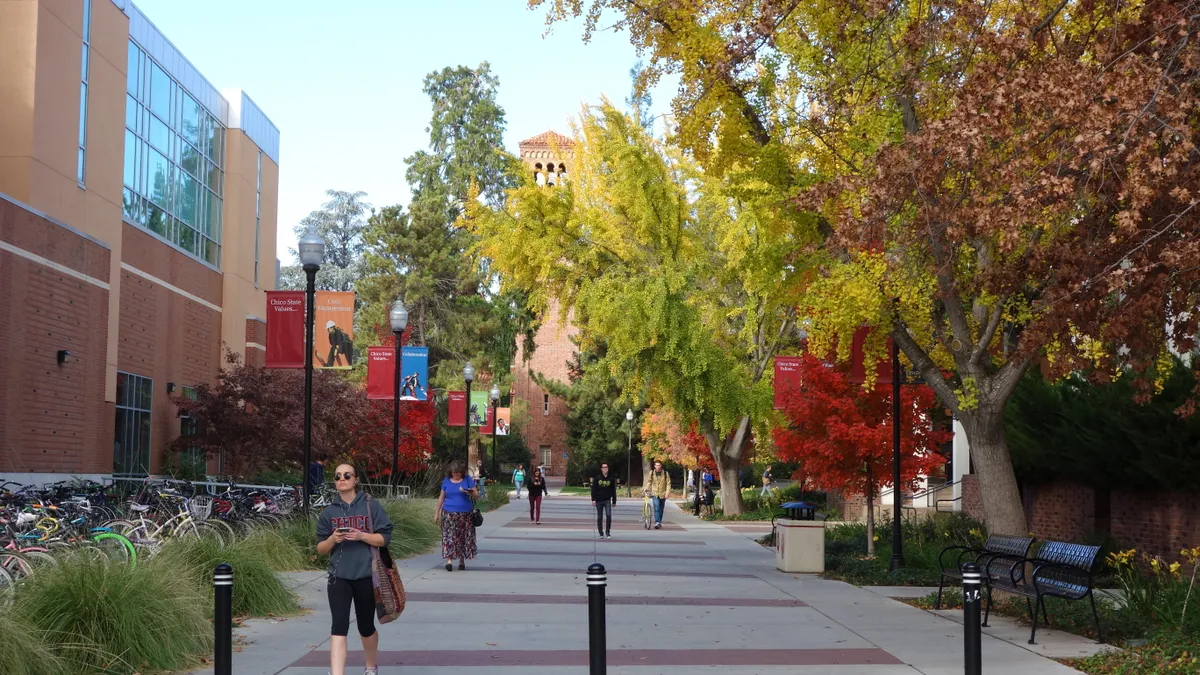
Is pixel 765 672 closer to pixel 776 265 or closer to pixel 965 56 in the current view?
pixel 965 56

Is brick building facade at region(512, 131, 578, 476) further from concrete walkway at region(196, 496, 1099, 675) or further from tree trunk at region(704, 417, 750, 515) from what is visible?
concrete walkway at region(196, 496, 1099, 675)

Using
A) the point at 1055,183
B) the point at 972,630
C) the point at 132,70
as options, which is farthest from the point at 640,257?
the point at 972,630

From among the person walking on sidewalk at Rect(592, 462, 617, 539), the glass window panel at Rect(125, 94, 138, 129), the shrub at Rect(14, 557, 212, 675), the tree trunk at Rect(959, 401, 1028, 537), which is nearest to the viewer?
the shrub at Rect(14, 557, 212, 675)

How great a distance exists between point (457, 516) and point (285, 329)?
626 cm

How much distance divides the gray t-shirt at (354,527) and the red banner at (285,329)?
596 inches

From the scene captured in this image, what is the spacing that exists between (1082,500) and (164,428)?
2552 cm

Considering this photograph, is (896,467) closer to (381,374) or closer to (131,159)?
(381,374)

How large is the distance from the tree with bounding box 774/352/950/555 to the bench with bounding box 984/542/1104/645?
7918 millimetres

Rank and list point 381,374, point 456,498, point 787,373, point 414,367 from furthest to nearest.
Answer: point 414,367, point 381,374, point 787,373, point 456,498

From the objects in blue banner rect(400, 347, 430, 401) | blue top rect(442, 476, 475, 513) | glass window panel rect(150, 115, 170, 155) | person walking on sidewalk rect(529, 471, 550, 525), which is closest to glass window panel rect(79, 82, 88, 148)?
glass window panel rect(150, 115, 170, 155)

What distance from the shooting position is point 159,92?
3750cm

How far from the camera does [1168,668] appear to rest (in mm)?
10625

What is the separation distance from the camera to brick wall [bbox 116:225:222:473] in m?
34.4

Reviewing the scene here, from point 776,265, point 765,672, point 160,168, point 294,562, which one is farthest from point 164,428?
point 765,672
